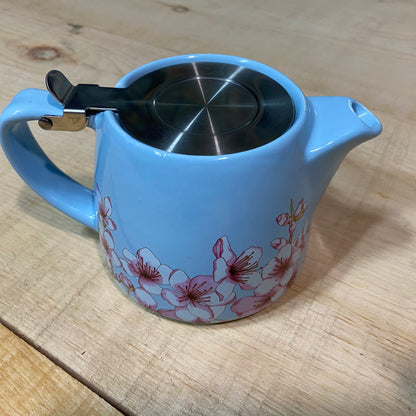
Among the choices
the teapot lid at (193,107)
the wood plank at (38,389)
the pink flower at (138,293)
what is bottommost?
the wood plank at (38,389)

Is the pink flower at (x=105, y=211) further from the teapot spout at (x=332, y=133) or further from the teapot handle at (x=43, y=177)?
the teapot spout at (x=332, y=133)

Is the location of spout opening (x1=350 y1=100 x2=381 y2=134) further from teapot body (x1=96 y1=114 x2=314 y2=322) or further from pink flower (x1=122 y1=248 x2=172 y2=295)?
pink flower (x1=122 y1=248 x2=172 y2=295)

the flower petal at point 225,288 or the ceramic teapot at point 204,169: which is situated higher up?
the ceramic teapot at point 204,169

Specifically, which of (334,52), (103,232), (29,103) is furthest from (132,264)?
(334,52)

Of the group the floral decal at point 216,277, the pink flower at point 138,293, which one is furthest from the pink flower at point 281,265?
the pink flower at point 138,293

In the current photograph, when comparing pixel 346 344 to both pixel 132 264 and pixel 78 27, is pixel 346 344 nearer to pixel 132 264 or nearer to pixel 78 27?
pixel 132 264

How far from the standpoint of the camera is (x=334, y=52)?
2.59 ft

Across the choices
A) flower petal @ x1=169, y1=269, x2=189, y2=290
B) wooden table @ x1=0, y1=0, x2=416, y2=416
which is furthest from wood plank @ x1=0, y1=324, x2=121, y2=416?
flower petal @ x1=169, y1=269, x2=189, y2=290

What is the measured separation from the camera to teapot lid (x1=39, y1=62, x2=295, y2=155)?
33 cm

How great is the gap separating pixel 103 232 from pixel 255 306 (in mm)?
146

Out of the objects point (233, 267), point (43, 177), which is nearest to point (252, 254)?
point (233, 267)

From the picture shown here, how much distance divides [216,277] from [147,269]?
0.06 metres

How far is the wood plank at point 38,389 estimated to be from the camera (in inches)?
14.2

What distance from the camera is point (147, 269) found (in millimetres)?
372
